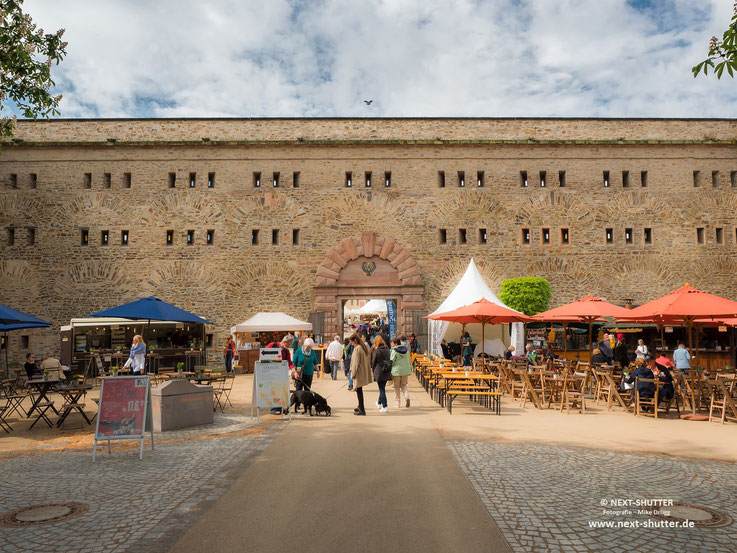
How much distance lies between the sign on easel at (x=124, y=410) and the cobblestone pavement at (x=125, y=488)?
339mm

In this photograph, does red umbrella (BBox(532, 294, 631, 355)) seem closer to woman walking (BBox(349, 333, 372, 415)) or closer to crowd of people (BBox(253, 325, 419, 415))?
crowd of people (BBox(253, 325, 419, 415))

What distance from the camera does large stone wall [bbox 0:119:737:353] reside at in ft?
75.9

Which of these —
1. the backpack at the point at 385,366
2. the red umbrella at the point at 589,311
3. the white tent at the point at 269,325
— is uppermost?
the red umbrella at the point at 589,311

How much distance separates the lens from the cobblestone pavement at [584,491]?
448 cm

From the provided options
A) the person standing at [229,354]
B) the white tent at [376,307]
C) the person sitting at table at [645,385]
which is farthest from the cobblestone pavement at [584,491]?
the white tent at [376,307]

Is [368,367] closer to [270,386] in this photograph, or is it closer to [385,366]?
[385,366]

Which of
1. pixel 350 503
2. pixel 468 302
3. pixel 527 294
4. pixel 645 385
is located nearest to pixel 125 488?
pixel 350 503

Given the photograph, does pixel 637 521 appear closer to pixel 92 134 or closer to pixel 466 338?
pixel 466 338

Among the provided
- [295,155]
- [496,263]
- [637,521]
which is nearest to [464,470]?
[637,521]

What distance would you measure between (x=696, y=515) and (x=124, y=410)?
24.1 ft

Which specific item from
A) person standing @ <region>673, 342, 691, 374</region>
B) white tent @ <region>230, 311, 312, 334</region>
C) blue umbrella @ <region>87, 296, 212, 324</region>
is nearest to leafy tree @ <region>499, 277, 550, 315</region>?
person standing @ <region>673, 342, 691, 374</region>

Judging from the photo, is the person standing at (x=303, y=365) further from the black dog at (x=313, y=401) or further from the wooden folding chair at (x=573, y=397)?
the wooden folding chair at (x=573, y=397)

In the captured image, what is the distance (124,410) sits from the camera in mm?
7676

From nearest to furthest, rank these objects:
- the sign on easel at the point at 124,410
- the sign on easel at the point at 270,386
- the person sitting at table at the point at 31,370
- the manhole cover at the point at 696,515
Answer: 1. the manhole cover at the point at 696,515
2. the sign on easel at the point at 124,410
3. the sign on easel at the point at 270,386
4. the person sitting at table at the point at 31,370
